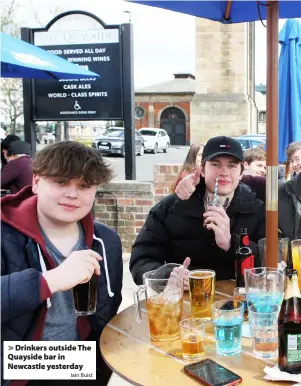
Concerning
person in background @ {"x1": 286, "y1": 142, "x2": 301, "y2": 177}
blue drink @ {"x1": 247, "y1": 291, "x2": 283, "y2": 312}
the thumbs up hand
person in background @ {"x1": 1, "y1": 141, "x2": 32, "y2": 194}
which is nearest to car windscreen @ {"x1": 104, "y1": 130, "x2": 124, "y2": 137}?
person in background @ {"x1": 1, "y1": 141, "x2": 32, "y2": 194}

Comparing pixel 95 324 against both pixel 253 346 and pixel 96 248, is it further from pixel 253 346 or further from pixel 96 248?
pixel 253 346

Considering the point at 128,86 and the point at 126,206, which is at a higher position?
the point at 128,86

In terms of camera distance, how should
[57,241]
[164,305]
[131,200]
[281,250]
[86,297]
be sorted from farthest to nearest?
[131,200]
[281,250]
[57,241]
[86,297]
[164,305]

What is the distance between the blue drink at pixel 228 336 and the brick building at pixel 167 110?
1829 inches

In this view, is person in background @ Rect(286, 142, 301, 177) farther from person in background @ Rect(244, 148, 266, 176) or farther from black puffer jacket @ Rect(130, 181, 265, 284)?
black puffer jacket @ Rect(130, 181, 265, 284)

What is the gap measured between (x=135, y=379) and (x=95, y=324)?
0.57 m

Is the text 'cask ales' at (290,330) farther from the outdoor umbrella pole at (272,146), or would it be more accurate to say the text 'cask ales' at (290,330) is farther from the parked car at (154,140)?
the parked car at (154,140)

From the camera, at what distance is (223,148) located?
2379mm

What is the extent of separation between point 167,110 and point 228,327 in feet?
160

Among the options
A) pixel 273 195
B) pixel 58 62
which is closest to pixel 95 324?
pixel 273 195

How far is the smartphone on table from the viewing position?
4.41ft

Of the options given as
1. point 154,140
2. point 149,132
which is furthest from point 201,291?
point 149,132

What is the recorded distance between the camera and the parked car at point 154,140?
30.5 meters

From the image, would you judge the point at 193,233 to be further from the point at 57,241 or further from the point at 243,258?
the point at 57,241
